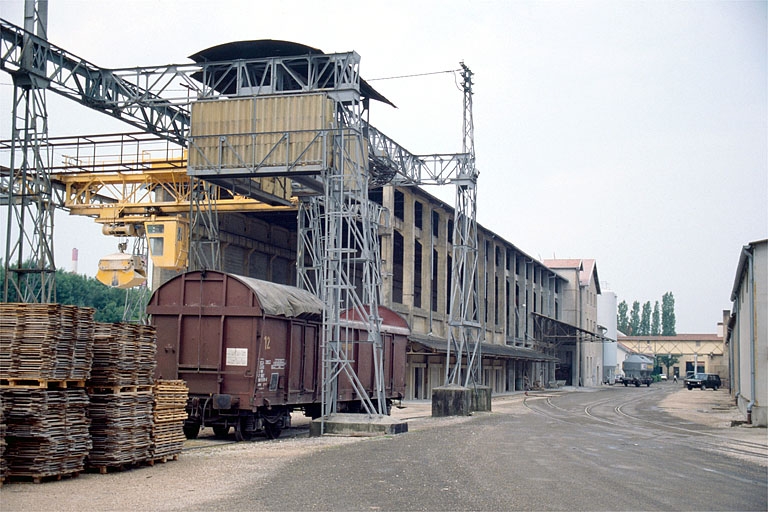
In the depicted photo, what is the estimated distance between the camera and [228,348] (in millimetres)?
17344

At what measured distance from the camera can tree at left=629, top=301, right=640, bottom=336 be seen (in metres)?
161

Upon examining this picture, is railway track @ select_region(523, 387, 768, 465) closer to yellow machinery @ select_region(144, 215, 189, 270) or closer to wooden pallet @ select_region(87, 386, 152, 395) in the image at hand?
wooden pallet @ select_region(87, 386, 152, 395)

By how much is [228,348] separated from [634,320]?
15447 centimetres

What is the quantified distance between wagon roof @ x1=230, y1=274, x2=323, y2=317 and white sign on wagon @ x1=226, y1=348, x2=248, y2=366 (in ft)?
3.24

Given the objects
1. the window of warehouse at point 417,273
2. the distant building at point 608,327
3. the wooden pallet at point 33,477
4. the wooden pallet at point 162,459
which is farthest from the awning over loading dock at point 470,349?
the distant building at point 608,327

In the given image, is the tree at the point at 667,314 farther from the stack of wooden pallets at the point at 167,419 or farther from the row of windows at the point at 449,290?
the stack of wooden pallets at the point at 167,419

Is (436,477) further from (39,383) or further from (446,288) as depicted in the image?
(446,288)

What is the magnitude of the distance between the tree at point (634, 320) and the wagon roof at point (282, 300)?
14916 centimetres

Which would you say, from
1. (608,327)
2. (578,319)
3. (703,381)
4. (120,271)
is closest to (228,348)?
(120,271)

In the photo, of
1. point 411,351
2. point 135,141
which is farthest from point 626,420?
point 135,141

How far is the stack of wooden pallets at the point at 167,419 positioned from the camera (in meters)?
13.1

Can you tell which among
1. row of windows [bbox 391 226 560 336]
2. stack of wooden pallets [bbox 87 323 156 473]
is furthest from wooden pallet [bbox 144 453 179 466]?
row of windows [bbox 391 226 560 336]

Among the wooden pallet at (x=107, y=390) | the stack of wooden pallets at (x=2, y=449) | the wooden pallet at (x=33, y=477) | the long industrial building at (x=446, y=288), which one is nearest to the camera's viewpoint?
the stack of wooden pallets at (x=2, y=449)

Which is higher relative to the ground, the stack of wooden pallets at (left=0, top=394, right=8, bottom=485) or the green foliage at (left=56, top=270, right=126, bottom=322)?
the green foliage at (left=56, top=270, right=126, bottom=322)
